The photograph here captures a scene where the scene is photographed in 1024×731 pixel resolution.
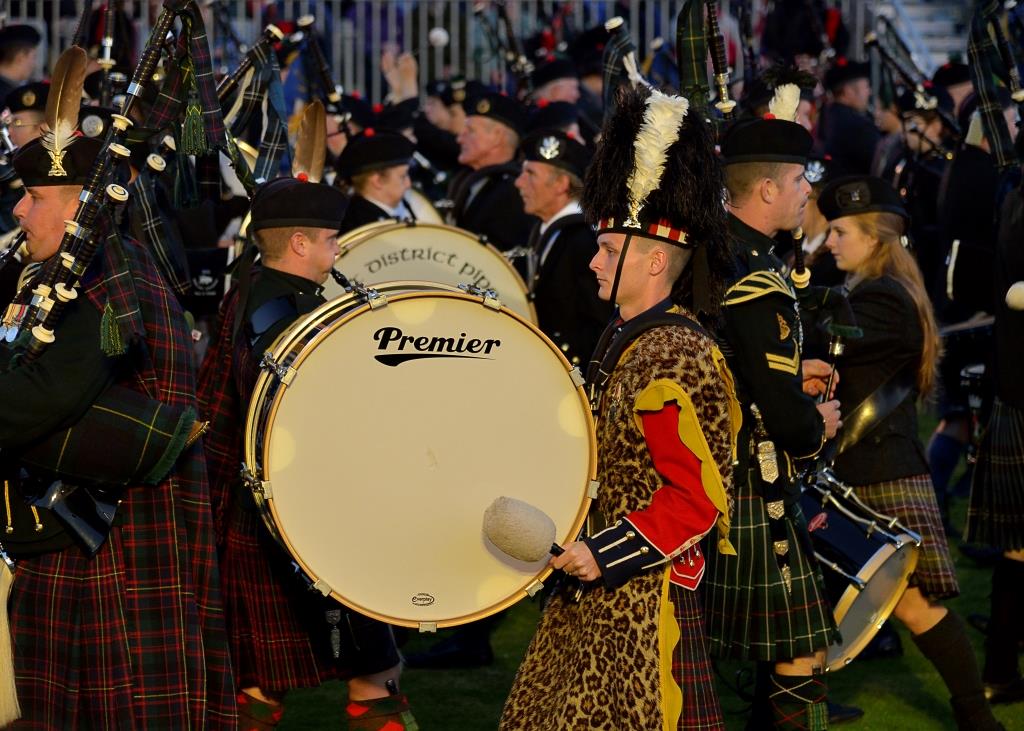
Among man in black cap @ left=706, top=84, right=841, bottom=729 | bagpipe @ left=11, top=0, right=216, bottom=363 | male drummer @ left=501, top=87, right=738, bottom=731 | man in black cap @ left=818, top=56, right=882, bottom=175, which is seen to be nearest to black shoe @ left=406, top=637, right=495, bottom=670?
man in black cap @ left=706, top=84, right=841, bottom=729

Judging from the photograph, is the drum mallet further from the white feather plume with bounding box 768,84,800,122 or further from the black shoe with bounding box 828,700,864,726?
the black shoe with bounding box 828,700,864,726

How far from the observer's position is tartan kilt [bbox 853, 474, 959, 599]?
200 inches

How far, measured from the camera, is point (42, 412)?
355 cm

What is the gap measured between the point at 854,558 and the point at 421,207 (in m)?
3.63

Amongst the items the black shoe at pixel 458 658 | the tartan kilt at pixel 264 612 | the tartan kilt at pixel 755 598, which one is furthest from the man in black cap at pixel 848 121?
the tartan kilt at pixel 264 612

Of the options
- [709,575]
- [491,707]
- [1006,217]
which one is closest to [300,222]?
[709,575]

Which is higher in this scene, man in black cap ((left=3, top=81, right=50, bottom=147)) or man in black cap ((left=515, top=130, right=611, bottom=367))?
man in black cap ((left=3, top=81, right=50, bottom=147))

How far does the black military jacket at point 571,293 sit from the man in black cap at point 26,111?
242 cm

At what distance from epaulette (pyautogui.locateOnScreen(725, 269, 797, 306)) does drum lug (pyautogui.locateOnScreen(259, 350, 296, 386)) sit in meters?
1.15

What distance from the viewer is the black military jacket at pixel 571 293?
627cm

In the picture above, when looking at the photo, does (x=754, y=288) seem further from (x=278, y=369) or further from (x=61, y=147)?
(x=61, y=147)

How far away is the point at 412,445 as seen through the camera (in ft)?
12.8

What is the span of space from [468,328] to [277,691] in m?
1.35

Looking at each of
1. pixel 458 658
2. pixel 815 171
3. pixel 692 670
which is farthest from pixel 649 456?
pixel 815 171
